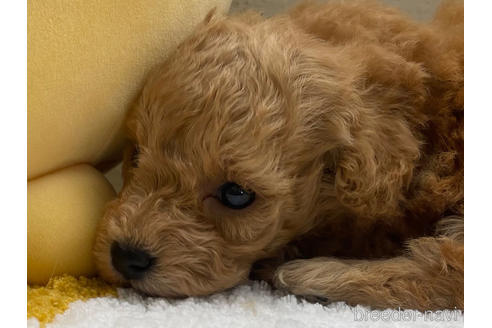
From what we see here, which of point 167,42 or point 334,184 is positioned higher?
point 167,42

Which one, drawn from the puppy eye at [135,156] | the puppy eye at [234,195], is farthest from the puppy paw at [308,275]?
the puppy eye at [135,156]

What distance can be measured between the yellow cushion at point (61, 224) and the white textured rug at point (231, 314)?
0.40ft

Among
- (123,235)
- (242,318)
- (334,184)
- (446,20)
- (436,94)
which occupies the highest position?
(446,20)

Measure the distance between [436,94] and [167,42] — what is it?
22.8 inches

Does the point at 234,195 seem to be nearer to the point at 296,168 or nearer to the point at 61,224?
the point at 296,168

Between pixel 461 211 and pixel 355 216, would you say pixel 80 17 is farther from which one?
pixel 461 211

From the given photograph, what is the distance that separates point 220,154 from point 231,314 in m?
0.28

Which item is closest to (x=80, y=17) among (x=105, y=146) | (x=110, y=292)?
(x=105, y=146)

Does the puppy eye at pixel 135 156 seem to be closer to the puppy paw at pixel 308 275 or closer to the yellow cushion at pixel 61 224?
the yellow cushion at pixel 61 224

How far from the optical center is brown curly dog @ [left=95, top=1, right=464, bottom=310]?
1094 mm

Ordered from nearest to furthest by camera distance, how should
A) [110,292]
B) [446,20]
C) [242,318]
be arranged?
1. [242,318]
2. [110,292]
3. [446,20]

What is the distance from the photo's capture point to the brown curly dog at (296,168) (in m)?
1.09

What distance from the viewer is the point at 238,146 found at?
108 cm

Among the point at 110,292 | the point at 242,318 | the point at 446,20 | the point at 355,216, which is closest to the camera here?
the point at 242,318
